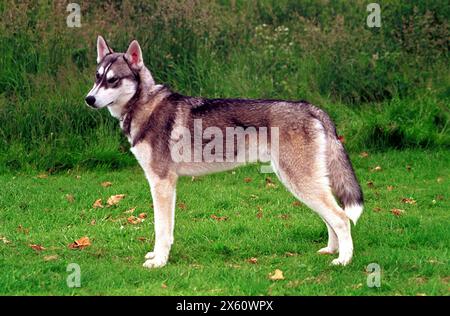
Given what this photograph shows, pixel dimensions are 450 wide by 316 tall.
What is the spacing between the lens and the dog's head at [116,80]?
22.3 feet

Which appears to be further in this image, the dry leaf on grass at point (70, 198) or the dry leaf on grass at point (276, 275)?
the dry leaf on grass at point (70, 198)

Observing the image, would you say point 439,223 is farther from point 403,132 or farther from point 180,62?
point 180,62

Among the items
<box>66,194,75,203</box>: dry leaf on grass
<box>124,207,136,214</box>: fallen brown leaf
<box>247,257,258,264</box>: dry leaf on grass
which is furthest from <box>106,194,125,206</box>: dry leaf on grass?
→ <box>247,257,258,264</box>: dry leaf on grass

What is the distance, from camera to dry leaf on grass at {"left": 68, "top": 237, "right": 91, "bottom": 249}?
7203 mm

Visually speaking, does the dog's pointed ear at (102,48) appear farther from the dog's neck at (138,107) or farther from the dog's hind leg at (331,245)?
the dog's hind leg at (331,245)

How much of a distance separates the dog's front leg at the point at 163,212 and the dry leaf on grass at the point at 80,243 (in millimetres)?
746

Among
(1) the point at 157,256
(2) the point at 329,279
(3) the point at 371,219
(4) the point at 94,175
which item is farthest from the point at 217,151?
(4) the point at 94,175

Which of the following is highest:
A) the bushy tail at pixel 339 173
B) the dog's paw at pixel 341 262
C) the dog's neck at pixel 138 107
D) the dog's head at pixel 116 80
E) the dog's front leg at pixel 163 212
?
the dog's head at pixel 116 80

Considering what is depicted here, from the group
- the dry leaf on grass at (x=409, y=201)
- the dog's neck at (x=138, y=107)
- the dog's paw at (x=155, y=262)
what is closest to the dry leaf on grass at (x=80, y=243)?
the dog's paw at (x=155, y=262)

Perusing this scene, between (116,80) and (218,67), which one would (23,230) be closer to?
(116,80)

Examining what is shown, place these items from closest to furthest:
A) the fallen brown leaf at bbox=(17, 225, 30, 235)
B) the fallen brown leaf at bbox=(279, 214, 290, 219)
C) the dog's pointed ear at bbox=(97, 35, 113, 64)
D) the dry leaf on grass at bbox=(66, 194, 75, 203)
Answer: the dog's pointed ear at bbox=(97, 35, 113, 64) < the fallen brown leaf at bbox=(17, 225, 30, 235) < the fallen brown leaf at bbox=(279, 214, 290, 219) < the dry leaf on grass at bbox=(66, 194, 75, 203)

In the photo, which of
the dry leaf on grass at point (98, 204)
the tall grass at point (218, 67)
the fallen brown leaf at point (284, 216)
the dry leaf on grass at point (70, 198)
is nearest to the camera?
the fallen brown leaf at point (284, 216)

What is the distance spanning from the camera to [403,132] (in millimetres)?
11203

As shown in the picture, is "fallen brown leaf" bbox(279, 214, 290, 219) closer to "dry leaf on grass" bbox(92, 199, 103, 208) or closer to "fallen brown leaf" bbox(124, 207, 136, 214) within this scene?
"fallen brown leaf" bbox(124, 207, 136, 214)
